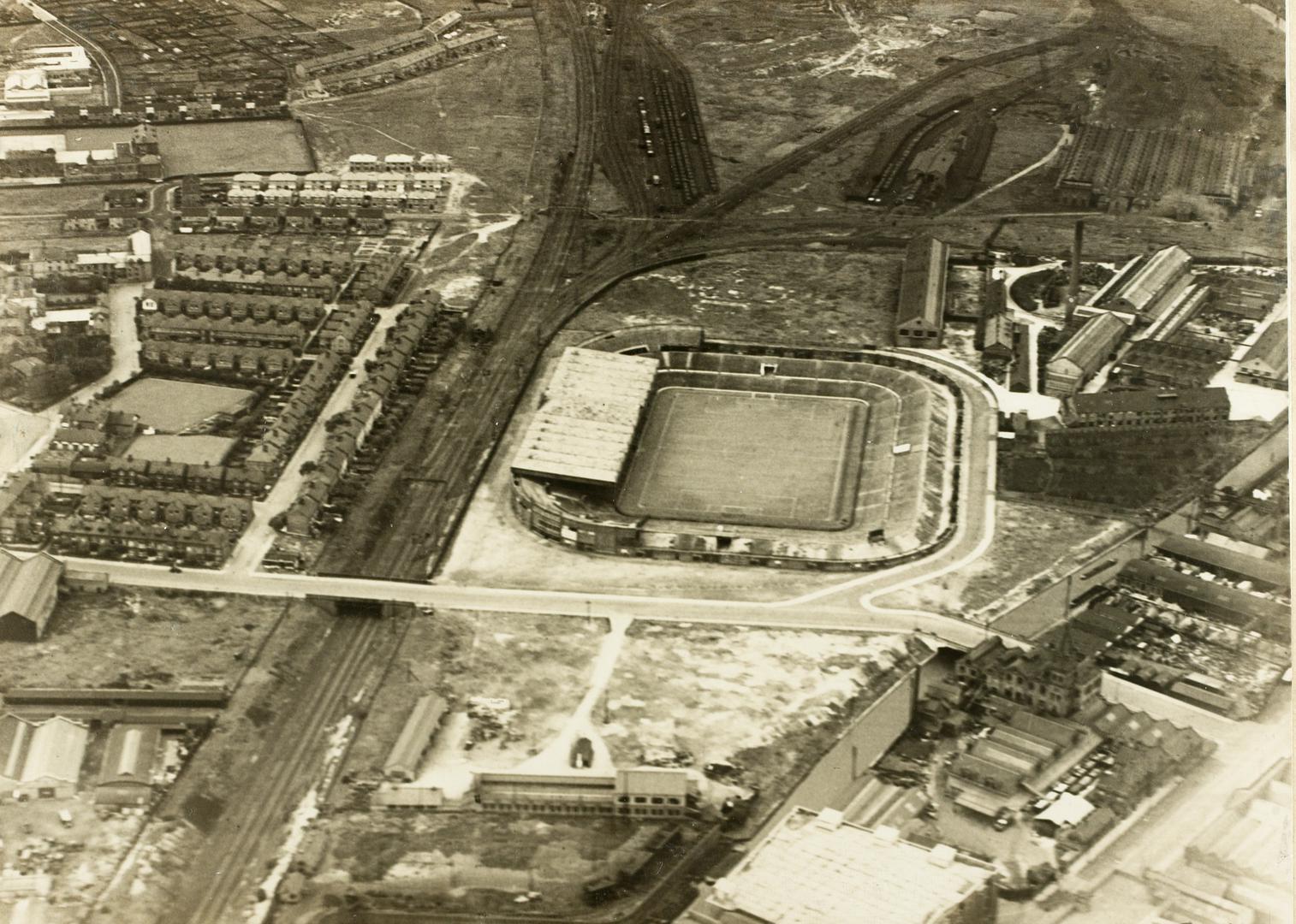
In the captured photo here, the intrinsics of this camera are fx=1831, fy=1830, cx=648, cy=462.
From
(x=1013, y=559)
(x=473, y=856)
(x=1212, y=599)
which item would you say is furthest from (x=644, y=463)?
(x=473, y=856)

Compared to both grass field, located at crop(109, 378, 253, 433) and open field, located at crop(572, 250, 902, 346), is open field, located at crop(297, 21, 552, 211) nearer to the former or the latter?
open field, located at crop(572, 250, 902, 346)

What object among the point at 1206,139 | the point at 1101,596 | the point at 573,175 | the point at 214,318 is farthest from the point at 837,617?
the point at 1206,139

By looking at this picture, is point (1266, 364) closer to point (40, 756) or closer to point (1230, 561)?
point (1230, 561)

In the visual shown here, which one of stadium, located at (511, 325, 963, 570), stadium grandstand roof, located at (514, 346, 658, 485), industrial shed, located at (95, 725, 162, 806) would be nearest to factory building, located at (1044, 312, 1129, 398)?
stadium, located at (511, 325, 963, 570)

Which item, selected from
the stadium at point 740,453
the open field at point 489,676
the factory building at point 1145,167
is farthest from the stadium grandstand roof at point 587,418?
the factory building at point 1145,167

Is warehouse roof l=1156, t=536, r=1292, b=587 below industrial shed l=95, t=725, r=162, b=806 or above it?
above

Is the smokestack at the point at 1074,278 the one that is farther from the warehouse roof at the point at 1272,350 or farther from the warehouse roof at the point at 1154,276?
the warehouse roof at the point at 1272,350

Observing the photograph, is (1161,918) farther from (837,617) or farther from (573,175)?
(573,175)

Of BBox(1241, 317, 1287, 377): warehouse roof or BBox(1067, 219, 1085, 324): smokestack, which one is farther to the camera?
BBox(1067, 219, 1085, 324): smokestack

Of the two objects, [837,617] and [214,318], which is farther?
[214,318]
